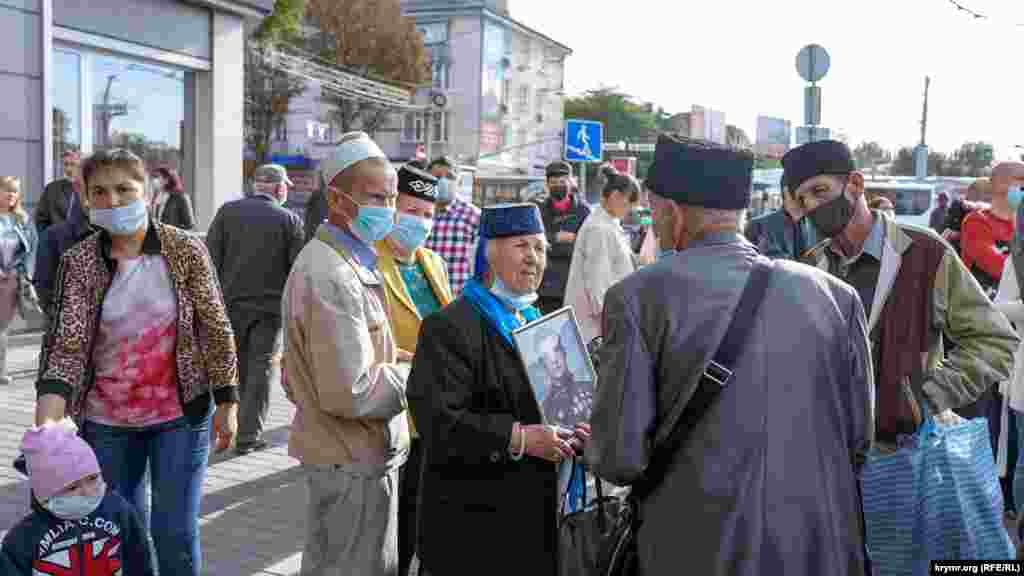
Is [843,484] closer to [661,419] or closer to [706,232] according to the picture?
[661,419]

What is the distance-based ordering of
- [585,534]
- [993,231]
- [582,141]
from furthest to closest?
[582,141]
[993,231]
[585,534]

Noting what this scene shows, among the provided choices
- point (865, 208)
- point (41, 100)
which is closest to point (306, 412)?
point (865, 208)

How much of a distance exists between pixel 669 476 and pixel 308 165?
56646 mm

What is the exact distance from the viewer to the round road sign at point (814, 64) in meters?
10.3

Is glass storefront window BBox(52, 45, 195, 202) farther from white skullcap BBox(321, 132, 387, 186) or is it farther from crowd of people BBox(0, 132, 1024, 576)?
white skullcap BBox(321, 132, 387, 186)

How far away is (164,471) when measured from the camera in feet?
12.5

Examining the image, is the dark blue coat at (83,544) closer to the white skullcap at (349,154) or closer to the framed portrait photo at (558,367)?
the white skullcap at (349,154)

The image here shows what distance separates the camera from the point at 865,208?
11.5 feet

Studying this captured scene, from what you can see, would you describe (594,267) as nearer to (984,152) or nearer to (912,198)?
(912,198)

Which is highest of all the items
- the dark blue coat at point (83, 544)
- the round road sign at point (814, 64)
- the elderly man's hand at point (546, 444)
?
the round road sign at point (814, 64)

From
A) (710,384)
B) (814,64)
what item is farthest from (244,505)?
(814,64)

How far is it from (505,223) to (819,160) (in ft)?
3.59

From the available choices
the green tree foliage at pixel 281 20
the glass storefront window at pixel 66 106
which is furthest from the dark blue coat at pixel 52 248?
the green tree foliage at pixel 281 20

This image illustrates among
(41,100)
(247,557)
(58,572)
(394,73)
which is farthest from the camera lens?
(394,73)
